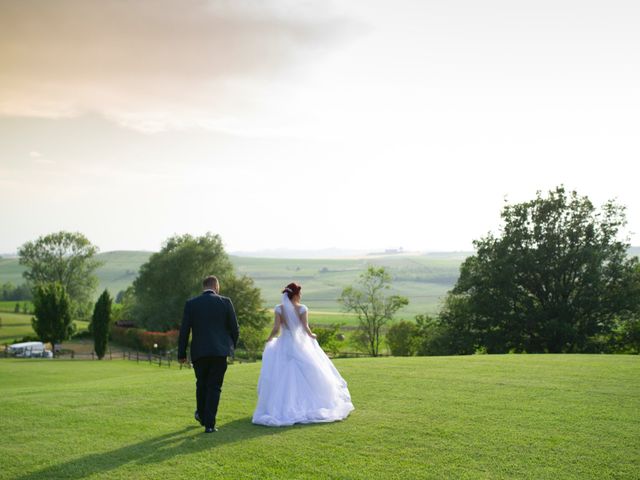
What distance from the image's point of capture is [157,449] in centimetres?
882

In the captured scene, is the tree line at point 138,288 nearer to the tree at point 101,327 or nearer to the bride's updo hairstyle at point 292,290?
the tree at point 101,327

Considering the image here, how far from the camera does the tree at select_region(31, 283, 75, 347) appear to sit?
6381 centimetres

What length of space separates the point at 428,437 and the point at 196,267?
246 ft

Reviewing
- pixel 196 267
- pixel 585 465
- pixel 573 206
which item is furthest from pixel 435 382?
pixel 196 267

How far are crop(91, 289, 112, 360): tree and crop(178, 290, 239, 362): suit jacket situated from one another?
53.2 meters

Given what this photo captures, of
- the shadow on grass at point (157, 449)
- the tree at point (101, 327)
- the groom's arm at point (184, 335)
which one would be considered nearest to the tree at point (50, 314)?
the tree at point (101, 327)

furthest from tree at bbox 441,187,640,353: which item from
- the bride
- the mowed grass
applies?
the bride

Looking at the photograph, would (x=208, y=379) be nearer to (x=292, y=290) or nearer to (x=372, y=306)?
(x=292, y=290)

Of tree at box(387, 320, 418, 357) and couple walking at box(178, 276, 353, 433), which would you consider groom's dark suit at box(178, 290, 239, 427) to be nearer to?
couple walking at box(178, 276, 353, 433)

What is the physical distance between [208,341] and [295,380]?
2015mm

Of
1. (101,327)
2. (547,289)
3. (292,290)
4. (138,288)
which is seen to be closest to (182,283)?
(138,288)

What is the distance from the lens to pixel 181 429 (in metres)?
10.2

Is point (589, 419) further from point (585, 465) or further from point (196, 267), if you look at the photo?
point (196, 267)

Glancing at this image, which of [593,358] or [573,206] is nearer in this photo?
[593,358]
